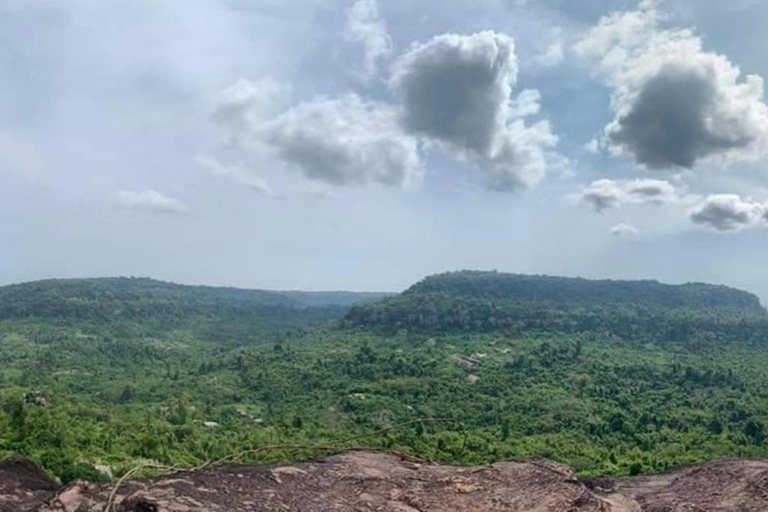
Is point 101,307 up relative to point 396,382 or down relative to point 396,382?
up

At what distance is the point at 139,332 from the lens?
131m

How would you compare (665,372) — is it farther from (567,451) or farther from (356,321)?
(356,321)

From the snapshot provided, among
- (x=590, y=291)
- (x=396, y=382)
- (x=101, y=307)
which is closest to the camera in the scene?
(x=396, y=382)

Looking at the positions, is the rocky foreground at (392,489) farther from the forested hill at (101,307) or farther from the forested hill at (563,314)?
the forested hill at (101,307)

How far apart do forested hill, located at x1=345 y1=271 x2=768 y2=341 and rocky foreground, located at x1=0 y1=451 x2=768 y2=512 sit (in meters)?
107

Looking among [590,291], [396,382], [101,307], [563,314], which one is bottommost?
[396,382]

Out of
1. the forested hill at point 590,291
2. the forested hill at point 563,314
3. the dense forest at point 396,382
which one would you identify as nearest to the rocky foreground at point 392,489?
the dense forest at point 396,382

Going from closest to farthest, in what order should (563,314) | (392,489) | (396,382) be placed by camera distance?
(392,489), (396,382), (563,314)

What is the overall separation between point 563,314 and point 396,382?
5606 cm

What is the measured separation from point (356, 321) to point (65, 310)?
183 feet

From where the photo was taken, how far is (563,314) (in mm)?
124750

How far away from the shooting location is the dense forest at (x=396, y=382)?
4206cm

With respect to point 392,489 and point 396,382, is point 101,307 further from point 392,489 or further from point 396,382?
point 392,489

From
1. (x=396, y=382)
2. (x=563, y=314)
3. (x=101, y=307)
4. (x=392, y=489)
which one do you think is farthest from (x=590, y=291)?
(x=392, y=489)
